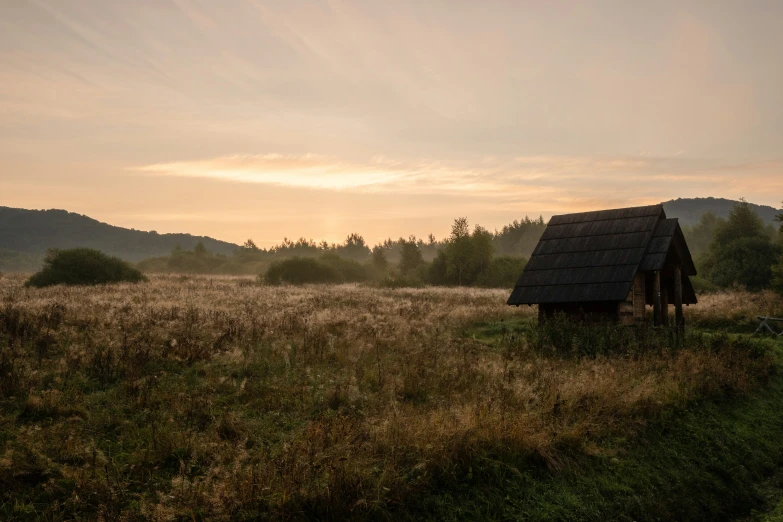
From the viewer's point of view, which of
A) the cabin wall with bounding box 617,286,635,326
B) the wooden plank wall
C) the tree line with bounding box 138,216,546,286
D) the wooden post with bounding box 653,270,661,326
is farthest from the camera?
the tree line with bounding box 138,216,546,286

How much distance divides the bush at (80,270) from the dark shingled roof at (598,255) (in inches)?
1109

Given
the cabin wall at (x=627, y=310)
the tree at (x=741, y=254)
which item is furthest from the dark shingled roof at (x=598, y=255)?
the tree at (x=741, y=254)

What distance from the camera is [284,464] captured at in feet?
21.0

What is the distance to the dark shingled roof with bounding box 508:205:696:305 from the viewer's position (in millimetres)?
17750

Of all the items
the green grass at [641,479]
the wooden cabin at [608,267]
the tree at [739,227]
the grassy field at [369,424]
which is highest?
the tree at [739,227]

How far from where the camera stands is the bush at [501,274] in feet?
203

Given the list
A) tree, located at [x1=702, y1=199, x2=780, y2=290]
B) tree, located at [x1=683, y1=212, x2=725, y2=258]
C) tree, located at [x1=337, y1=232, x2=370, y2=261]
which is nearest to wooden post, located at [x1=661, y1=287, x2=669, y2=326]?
tree, located at [x1=702, y1=199, x2=780, y2=290]

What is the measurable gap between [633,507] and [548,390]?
8.81ft

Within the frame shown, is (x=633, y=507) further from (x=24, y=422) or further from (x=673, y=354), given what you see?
(x=24, y=422)

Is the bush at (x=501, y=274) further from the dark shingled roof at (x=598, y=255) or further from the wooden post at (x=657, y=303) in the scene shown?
the wooden post at (x=657, y=303)

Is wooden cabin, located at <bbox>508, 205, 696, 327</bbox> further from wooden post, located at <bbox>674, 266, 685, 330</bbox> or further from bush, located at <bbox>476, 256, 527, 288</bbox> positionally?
bush, located at <bbox>476, 256, 527, 288</bbox>

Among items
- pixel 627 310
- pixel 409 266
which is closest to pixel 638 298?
pixel 627 310

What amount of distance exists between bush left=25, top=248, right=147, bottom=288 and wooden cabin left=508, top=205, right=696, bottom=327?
28235 mm

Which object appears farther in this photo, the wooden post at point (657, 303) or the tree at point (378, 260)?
the tree at point (378, 260)
